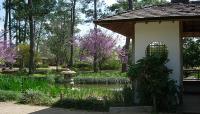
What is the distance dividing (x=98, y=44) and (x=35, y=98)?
88.3ft

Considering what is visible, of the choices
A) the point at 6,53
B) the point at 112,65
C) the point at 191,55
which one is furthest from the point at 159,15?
the point at 112,65

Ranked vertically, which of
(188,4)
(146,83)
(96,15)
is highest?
(96,15)

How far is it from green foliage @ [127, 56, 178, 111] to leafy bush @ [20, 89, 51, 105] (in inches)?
136

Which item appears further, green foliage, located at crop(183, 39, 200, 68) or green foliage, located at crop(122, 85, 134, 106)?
green foliage, located at crop(183, 39, 200, 68)

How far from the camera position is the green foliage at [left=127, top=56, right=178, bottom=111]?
1239cm

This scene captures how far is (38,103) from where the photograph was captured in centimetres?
1447

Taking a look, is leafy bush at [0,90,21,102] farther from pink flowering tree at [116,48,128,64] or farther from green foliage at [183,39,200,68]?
pink flowering tree at [116,48,128,64]

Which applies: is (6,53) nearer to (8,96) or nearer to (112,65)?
(112,65)

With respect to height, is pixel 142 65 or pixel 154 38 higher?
pixel 154 38

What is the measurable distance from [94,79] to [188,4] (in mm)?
15766

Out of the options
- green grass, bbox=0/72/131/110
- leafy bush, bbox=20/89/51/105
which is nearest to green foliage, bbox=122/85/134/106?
green grass, bbox=0/72/131/110

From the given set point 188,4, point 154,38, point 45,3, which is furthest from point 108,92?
point 45,3

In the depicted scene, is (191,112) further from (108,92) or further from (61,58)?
(61,58)

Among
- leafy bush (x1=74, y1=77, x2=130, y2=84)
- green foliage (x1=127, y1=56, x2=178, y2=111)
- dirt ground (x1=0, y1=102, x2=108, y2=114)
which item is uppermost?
green foliage (x1=127, y1=56, x2=178, y2=111)
